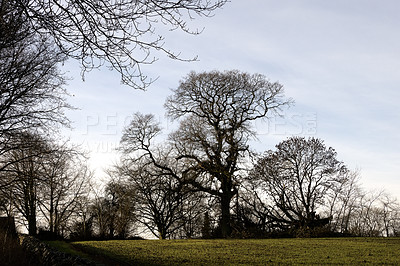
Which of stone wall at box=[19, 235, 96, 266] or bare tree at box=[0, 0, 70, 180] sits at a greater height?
bare tree at box=[0, 0, 70, 180]

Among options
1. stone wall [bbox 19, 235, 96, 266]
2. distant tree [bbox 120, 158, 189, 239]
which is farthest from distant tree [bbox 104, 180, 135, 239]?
stone wall [bbox 19, 235, 96, 266]

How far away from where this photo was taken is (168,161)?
30.8m

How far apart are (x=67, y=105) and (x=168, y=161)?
14905 millimetres

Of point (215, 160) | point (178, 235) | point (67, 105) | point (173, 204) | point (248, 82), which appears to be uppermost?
point (248, 82)

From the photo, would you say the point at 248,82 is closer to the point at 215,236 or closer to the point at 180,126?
the point at 180,126

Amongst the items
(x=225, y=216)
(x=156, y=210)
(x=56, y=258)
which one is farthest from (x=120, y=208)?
(x=56, y=258)

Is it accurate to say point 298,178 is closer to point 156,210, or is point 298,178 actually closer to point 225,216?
point 225,216

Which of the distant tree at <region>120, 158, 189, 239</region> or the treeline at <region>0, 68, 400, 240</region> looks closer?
the treeline at <region>0, 68, 400, 240</region>

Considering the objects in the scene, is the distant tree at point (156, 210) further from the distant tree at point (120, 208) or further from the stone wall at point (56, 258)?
the stone wall at point (56, 258)

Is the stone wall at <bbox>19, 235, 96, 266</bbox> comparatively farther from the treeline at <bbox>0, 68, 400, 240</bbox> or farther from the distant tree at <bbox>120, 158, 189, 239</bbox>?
the distant tree at <bbox>120, 158, 189, 239</bbox>


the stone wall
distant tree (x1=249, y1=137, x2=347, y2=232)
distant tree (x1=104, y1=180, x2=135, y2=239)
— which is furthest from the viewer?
distant tree (x1=104, y1=180, x2=135, y2=239)

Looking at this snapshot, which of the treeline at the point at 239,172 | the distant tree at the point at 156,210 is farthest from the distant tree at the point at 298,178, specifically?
the distant tree at the point at 156,210

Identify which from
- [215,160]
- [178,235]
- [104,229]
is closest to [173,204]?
[178,235]

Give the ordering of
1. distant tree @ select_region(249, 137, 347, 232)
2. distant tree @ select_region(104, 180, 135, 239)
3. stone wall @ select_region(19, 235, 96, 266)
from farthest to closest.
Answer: distant tree @ select_region(104, 180, 135, 239) → distant tree @ select_region(249, 137, 347, 232) → stone wall @ select_region(19, 235, 96, 266)
